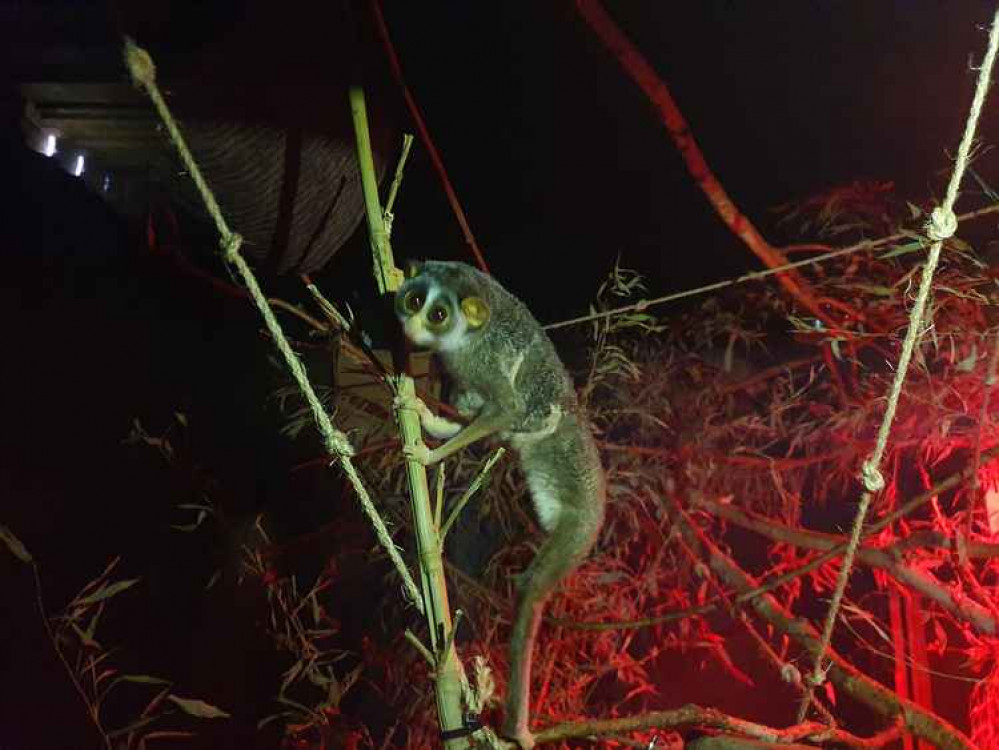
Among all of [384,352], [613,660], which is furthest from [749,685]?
[384,352]

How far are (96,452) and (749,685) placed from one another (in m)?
2.68

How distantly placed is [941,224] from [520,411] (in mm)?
929

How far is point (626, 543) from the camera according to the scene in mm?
2803

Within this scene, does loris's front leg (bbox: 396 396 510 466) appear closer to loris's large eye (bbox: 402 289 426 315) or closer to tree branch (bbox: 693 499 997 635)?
loris's large eye (bbox: 402 289 426 315)

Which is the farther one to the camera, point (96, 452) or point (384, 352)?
point (96, 452)

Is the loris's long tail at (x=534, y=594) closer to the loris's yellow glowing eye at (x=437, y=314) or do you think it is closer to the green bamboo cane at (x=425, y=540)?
the green bamboo cane at (x=425, y=540)

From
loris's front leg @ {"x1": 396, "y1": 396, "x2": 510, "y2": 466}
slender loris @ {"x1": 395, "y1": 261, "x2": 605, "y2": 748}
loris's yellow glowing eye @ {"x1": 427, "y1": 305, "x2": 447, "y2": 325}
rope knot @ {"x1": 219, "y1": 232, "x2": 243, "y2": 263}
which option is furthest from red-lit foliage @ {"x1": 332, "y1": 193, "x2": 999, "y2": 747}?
rope knot @ {"x1": 219, "y1": 232, "x2": 243, "y2": 263}

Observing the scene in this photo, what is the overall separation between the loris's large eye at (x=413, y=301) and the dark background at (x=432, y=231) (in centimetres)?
73

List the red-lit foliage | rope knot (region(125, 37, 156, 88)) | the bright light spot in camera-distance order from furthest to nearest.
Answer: the red-lit foliage, the bright light spot, rope knot (region(125, 37, 156, 88))

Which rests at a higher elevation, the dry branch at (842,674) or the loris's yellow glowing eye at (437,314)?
the loris's yellow glowing eye at (437,314)

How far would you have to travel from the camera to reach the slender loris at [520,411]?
5.12 ft

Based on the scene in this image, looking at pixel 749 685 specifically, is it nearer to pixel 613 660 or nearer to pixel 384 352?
pixel 613 660

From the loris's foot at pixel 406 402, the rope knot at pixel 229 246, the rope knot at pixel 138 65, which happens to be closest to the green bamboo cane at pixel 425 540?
the loris's foot at pixel 406 402

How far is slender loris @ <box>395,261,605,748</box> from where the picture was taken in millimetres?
1560
